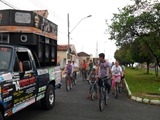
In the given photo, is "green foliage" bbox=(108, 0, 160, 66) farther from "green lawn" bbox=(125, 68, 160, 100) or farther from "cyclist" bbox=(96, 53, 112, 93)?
"cyclist" bbox=(96, 53, 112, 93)

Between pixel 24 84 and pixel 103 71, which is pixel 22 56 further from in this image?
pixel 103 71

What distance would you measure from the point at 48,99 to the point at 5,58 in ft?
9.65

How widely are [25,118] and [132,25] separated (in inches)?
645

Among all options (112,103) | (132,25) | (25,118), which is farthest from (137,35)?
(25,118)

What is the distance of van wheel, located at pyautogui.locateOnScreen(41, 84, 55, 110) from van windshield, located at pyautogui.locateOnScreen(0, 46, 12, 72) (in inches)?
107

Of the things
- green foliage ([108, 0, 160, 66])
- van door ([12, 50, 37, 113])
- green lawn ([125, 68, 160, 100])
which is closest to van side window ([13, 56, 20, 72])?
van door ([12, 50, 37, 113])

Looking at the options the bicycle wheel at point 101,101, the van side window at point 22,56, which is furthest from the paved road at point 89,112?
the van side window at point 22,56

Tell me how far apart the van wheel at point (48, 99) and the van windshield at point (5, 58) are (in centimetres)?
272

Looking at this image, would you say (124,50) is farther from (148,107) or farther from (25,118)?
(25,118)

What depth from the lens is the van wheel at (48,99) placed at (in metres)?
8.31

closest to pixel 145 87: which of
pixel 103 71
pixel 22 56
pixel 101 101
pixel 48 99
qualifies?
pixel 103 71

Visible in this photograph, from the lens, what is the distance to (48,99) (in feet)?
27.7

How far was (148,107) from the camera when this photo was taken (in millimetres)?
9711

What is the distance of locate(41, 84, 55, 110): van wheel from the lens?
27.3 ft
